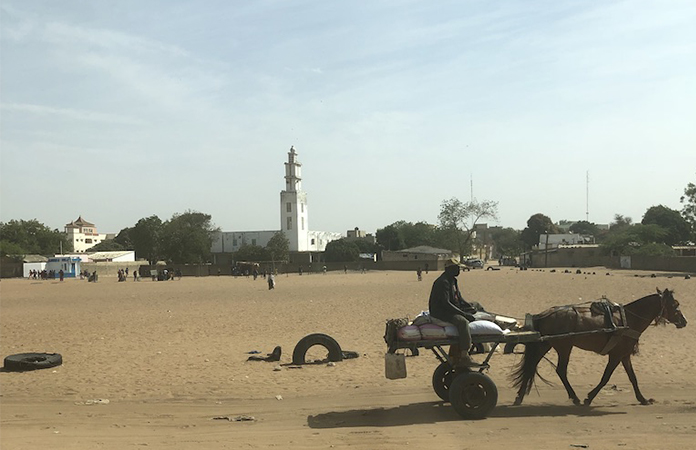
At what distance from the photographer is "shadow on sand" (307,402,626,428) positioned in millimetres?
9102

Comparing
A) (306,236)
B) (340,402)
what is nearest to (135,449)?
(340,402)

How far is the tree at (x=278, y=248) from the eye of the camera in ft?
384

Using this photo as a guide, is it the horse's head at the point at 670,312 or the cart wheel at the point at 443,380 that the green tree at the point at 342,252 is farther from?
the horse's head at the point at 670,312

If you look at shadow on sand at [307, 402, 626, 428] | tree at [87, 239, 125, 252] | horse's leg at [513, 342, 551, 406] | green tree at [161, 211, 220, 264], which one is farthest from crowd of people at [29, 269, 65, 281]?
horse's leg at [513, 342, 551, 406]

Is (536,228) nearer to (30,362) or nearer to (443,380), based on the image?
(30,362)

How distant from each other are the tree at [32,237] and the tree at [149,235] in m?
17.1

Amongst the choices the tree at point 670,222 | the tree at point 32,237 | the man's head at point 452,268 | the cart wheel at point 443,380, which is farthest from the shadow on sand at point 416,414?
the tree at point 32,237

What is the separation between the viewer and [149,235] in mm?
118438

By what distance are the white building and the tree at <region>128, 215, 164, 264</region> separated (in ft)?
79.5

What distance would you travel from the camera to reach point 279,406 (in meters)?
10.5

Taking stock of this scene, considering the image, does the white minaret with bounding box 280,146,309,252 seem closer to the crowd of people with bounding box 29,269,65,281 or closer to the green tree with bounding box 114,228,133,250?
the green tree with bounding box 114,228,133,250

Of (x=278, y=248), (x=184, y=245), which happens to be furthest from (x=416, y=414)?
(x=278, y=248)

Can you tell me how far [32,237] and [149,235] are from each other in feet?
86.2

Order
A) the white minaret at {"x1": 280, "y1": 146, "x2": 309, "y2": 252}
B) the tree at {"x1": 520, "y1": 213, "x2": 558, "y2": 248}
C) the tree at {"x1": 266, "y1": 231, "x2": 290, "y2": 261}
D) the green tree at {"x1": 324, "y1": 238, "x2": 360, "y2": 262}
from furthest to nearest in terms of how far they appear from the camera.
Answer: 1. the tree at {"x1": 520, "y1": 213, "x2": 558, "y2": 248}
2. the white minaret at {"x1": 280, "y1": 146, "x2": 309, "y2": 252}
3. the green tree at {"x1": 324, "y1": 238, "x2": 360, "y2": 262}
4. the tree at {"x1": 266, "y1": 231, "x2": 290, "y2": 261}
